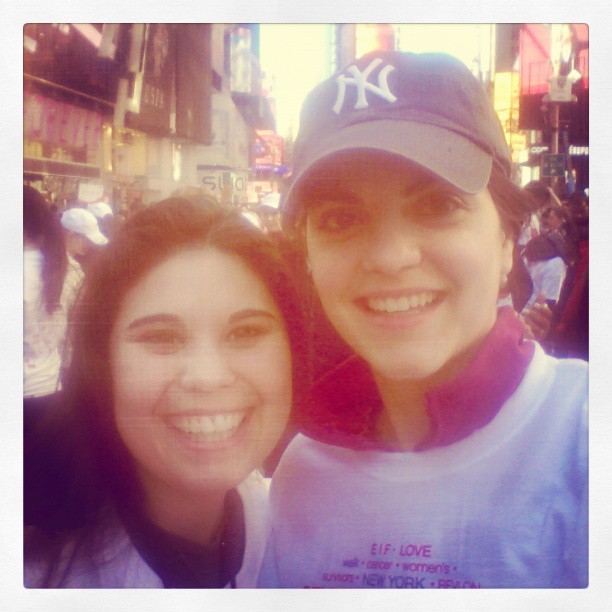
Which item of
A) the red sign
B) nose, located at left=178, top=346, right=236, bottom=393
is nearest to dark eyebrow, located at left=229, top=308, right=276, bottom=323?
nose, located at left=178, top=346, right=236, bottom=393

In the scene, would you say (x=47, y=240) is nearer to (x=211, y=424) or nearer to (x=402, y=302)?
(x=211, y=424)

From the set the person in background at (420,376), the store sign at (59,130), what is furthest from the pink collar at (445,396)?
the store sign at (59,130)

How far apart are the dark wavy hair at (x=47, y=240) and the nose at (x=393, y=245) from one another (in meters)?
1.01

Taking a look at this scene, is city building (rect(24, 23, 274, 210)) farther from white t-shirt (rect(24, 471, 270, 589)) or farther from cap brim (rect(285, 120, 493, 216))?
white t-shirt (rect(24, 471, 270, 589))

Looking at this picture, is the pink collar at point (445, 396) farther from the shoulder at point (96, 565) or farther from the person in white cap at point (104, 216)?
the person in white cap at point (104, 216)

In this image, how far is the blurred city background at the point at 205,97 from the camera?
7.00 ft

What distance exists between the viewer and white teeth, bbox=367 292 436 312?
6.86ft

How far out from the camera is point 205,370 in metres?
2.09

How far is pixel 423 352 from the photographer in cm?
213

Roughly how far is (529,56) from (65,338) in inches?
71.5

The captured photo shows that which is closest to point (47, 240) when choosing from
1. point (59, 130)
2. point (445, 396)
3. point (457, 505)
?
point (59, 130)

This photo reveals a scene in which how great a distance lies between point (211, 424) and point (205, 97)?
3.55 feet
